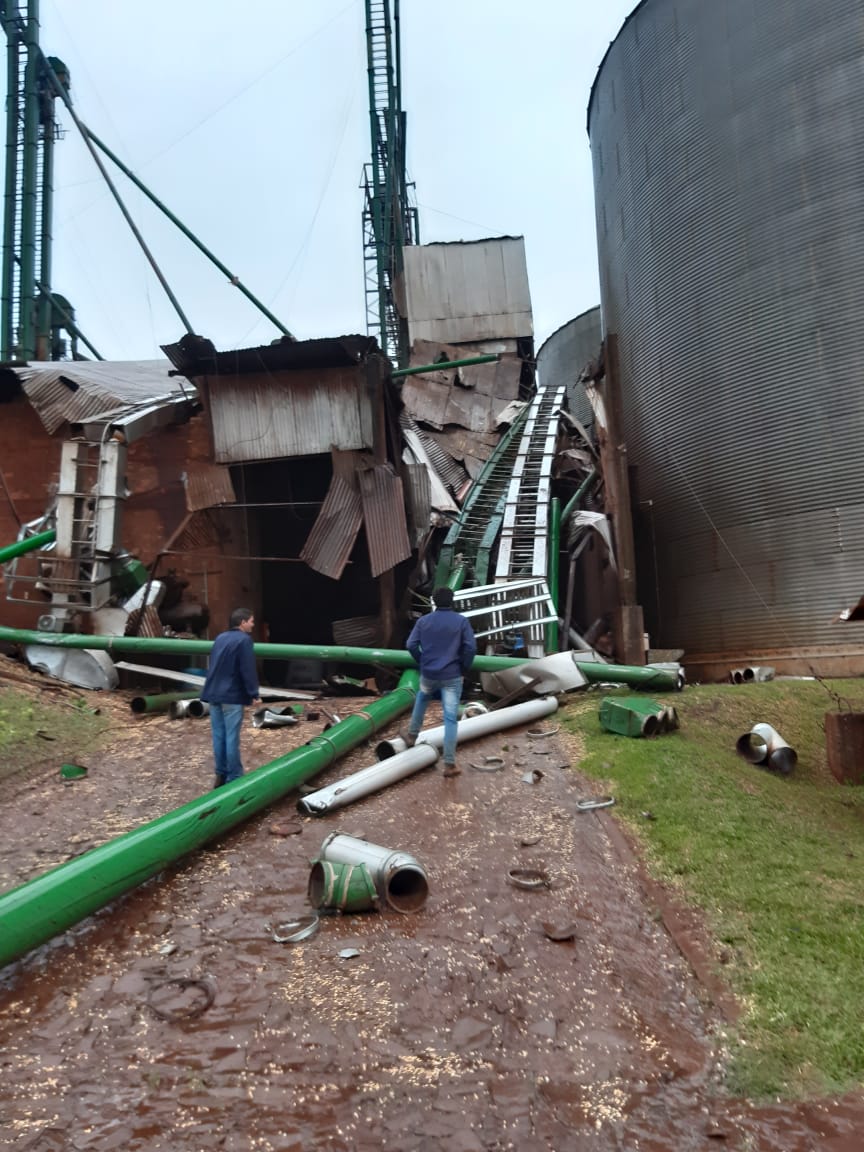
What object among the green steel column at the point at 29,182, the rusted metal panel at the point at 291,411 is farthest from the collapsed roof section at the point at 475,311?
the green steel column at the point at 29,182

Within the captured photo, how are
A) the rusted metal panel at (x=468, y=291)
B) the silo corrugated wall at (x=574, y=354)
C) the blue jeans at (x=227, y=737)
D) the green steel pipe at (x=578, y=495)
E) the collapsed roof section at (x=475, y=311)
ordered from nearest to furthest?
1. the blue jeans at (x=227, y=737)
2. the green steel pipe at (x=578, y=495)
3. the collapsed roof section at (x=475, y=311)
4. the rusted metal panel at (x=468, y=291)
5. the silo corrugated wall at (x=574, y=354)

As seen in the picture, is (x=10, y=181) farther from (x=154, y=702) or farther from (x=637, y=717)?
(x=637, y=717)

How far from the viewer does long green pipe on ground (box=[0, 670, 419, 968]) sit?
430cm

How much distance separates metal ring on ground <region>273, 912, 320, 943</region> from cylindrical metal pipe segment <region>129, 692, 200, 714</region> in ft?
23.5

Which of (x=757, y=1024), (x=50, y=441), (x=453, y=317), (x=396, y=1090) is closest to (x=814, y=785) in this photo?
(x=757, y=1024)

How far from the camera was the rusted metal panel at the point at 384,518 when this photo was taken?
15.9 meters

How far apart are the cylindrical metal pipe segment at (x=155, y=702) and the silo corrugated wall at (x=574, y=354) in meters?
18.8

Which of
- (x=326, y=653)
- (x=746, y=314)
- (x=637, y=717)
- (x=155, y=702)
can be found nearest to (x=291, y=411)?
(x=326, y=653)

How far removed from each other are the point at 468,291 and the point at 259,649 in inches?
737

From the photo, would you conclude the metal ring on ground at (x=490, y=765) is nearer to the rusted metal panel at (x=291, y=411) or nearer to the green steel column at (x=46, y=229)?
the rusted metal panel at (x=291, y=411)

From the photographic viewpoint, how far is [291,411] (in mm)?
16359

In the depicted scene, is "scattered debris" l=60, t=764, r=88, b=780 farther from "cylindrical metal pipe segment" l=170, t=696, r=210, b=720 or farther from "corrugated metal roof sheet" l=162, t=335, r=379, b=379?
"corrugated metal roof sheet" l=162, t=335, r=379, b=379

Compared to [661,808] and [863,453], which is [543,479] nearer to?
[863,453]

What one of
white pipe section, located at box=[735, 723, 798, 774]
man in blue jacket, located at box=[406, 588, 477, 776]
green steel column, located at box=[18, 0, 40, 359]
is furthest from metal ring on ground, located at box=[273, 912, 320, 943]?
green steel column, located at box=[18, 0, 40, 359]
